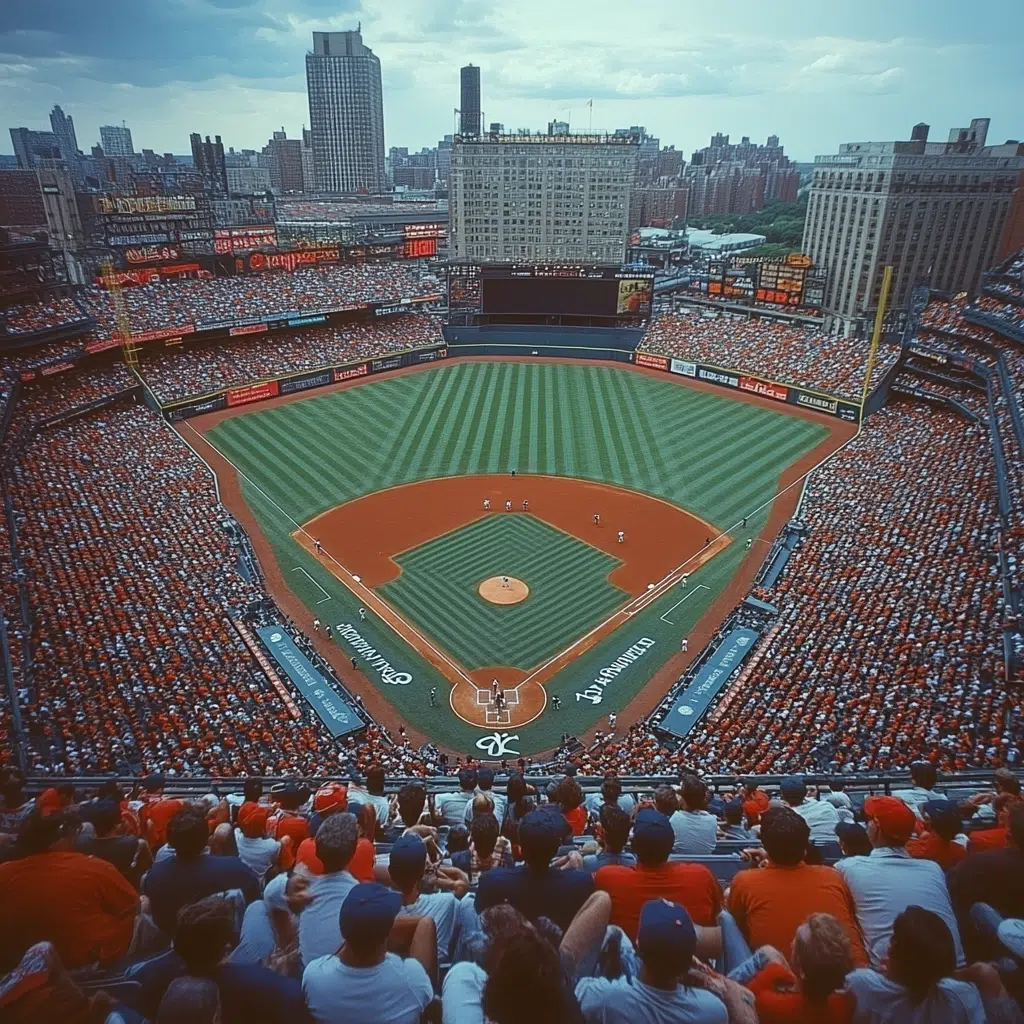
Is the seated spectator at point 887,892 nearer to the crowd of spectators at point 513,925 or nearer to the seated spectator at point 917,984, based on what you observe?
the crowd of spectators at point 513,925

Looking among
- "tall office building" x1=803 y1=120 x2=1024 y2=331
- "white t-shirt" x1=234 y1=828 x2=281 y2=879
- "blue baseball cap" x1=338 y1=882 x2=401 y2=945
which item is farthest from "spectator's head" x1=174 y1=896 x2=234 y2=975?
"tall office building" x1=803 y1=120 x2=1024 y2=331

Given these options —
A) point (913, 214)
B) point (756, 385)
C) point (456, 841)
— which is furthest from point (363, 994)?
point (913, 214)

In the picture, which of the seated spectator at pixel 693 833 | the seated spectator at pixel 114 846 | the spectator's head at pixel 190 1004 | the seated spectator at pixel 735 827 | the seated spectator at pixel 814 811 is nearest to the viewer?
the spectator's head at pixel 190 1004

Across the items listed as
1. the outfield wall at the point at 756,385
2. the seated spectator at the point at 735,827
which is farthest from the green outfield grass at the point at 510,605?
the outfield wall at the point at 756,385

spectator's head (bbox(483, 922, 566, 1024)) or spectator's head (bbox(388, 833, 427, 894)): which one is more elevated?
spectator's head (bbox(483, 922, 566, 1024))

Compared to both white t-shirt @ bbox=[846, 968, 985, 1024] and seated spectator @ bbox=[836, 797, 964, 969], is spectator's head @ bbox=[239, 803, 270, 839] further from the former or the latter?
white t-shirt @ bbox=[846, 968, 985, 1024]

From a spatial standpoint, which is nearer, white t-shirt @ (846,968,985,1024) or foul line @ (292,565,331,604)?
white t-shirt @ (846,968,985,1024)

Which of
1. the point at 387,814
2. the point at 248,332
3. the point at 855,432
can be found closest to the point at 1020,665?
the point at 387,814
